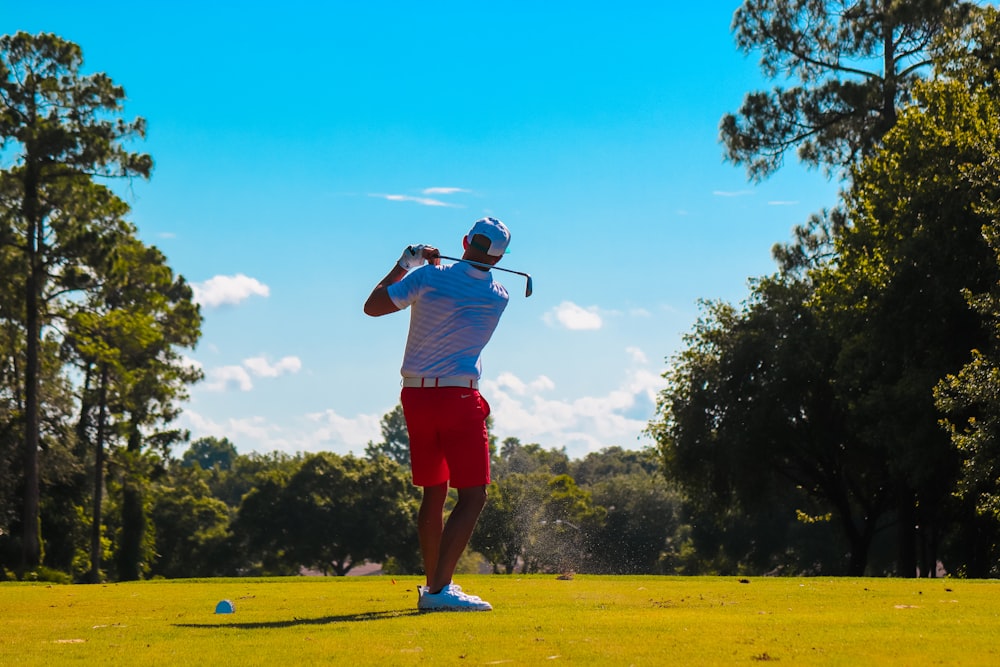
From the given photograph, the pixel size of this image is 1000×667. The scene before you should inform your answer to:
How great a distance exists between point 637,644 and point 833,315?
26.5m

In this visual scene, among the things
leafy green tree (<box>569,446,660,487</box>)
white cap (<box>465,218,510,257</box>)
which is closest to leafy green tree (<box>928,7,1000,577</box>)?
white cap (<box>465,218,510,257</box>)

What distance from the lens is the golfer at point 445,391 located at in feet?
22.7

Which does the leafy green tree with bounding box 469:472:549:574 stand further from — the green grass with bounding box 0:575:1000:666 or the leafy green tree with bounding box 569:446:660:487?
the green grass with bounding box 0:575:1000:666

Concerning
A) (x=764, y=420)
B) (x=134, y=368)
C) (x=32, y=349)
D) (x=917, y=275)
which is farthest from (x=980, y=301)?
(x=134, y=368)

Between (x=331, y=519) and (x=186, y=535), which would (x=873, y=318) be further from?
(x=186, y=535)

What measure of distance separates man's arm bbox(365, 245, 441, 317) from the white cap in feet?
0.90

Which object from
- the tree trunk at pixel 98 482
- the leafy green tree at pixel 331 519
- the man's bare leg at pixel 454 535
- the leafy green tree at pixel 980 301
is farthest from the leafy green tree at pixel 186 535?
the man's bare leg at pixel 454 535

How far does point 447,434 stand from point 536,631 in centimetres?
162

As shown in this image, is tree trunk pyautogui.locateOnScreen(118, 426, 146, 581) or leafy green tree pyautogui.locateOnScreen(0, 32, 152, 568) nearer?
leafy green tree pyautogui.locateOnScreen(0, 32, 152, 568)

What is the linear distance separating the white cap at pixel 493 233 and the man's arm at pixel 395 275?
275 millimetres

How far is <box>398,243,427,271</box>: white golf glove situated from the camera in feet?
23.3

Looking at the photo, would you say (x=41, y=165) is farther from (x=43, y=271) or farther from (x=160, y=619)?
(x=160, y=619)

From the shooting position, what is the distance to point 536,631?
5.66 metres

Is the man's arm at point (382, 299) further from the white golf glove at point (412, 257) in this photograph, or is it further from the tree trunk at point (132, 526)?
the tree trunk at point (132, 526)
